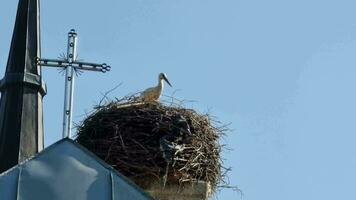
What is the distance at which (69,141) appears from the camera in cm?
1355

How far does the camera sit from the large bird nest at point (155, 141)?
52.2 ft

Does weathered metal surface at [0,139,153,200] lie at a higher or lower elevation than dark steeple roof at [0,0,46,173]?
lower

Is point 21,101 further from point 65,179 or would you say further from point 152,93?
point 65,179

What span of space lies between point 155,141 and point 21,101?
397 centimetres

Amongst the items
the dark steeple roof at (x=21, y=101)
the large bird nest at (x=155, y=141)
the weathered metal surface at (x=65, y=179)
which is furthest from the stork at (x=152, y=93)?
the weathered metal surface at (x=65, y=179)

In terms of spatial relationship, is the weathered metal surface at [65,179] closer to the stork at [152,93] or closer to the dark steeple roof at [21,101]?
the stork at [152,93]

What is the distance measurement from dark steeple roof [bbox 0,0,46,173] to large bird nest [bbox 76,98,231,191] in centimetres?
255

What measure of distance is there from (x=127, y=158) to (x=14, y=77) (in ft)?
14.4

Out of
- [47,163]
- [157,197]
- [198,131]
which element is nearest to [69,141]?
[47,163]

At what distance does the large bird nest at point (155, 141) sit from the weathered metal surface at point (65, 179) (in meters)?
2.37

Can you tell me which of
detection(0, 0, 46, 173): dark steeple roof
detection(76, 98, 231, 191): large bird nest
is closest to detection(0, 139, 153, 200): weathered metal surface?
detection(76, 98, 231, 191): large bird nest

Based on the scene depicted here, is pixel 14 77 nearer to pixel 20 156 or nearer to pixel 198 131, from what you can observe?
pixel 20 156

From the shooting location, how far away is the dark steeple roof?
19.2 metres

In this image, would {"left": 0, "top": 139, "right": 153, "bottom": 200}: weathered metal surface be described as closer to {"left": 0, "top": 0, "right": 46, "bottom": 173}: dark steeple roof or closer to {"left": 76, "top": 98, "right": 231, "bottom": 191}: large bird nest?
{"left": 76, "top": 98, "right": 231, "bottom": 191}: large bird nest
